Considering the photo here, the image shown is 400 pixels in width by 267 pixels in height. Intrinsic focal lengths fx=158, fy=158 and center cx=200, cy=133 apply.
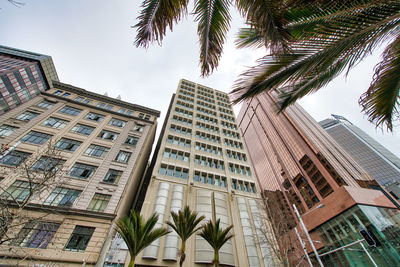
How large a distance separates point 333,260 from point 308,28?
34.0 metres

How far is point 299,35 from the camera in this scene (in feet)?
10.2

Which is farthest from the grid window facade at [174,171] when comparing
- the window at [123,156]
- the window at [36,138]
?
the window at [36,138]

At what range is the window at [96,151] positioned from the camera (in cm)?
2067

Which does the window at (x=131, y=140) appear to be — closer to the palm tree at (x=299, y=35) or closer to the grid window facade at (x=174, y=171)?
the grid window facade at (x=174, y=171)

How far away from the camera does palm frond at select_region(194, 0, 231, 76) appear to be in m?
3.17

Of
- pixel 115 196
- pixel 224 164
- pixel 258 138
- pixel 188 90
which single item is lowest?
pixel 115 196

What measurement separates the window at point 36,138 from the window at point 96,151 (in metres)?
4.95

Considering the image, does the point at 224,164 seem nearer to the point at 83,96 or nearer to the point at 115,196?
the point at 115,196

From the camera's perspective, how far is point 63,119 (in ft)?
77.0

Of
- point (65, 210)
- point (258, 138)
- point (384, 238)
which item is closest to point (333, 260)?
point (384, 238)

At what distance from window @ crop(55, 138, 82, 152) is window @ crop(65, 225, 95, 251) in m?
10.1

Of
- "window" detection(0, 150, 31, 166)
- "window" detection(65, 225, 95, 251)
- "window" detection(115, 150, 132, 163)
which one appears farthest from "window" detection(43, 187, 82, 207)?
"window" detection(115, 150, 132, 163)

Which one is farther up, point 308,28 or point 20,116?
point 20,116

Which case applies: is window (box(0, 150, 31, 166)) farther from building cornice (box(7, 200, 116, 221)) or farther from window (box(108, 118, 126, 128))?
window (box(108, 118, 126, 128))
